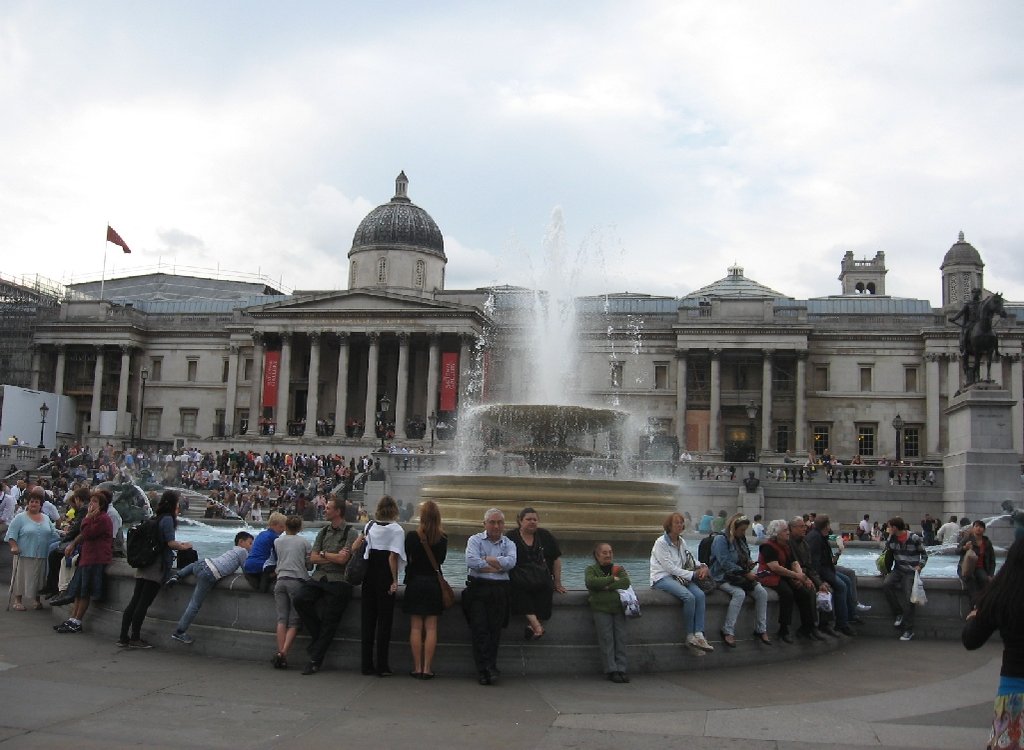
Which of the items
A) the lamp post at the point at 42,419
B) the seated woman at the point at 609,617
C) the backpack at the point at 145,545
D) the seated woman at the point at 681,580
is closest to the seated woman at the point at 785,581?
the seated woman at the point at 681,580

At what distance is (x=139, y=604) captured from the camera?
10539 mm

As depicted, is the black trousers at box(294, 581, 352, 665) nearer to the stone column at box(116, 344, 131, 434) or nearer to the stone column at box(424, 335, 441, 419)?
the stone column at box(424, 335, 441, 419)

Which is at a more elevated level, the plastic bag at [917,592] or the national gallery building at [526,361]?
the national gallery building at [526,361]

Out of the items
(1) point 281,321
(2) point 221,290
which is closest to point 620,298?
(1) point 281,321

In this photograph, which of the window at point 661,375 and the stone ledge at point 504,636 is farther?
the window at point 661,375

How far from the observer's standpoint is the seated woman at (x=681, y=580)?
10117 millimetres

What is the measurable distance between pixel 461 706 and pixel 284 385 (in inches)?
2223

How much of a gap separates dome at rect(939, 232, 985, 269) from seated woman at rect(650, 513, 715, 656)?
62695mm

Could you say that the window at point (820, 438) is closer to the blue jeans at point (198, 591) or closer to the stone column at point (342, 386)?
the stone column at point (342, 386)

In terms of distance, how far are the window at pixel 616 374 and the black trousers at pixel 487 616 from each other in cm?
5527

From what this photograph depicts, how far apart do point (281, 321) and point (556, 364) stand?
27237 mm

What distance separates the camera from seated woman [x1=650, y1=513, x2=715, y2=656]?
33.2 ft

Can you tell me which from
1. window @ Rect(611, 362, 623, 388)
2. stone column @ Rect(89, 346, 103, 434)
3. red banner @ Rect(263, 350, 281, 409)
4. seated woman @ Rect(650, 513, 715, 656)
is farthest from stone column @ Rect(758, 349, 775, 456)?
seated woman @ Rect(650, 513, 715, 656)

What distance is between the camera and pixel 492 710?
8320 millimetres
